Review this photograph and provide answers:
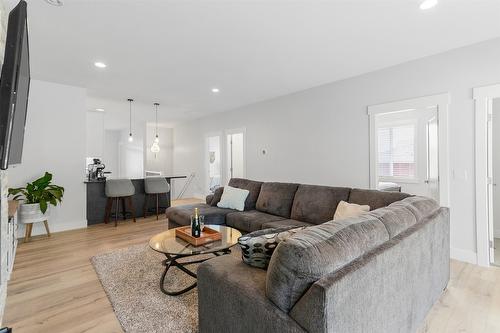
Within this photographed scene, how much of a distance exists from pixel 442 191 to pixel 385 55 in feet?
6.31

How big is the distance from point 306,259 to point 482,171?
310 centimetres

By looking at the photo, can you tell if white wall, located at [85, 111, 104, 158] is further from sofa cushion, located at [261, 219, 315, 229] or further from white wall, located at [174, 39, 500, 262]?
sofa cushion, located at [261, 219, 315, 229]

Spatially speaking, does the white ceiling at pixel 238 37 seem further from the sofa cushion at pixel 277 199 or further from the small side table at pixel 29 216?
the small side table at pixel 29 216

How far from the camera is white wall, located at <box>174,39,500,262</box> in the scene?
120 inches

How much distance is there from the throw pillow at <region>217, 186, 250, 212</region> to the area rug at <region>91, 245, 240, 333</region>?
939 mm

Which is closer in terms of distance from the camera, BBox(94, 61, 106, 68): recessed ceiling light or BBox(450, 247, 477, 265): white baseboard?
BBox(450, 247, 477, 265): white baseboard

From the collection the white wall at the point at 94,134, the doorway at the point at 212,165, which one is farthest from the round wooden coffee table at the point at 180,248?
the white wall at the point at 94,134

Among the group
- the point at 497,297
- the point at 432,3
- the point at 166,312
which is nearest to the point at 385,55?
the point at 432,3

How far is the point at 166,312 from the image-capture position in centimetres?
204

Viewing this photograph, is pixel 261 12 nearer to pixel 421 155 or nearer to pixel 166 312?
pixel 166 312

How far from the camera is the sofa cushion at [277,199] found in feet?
12.0

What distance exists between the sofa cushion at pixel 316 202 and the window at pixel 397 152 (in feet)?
6.29

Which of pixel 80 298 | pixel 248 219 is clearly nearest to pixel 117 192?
pixel 80 298

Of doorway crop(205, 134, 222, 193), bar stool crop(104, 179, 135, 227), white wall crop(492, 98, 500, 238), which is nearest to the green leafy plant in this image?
bar stool crop(104, 179, 135, 227)
